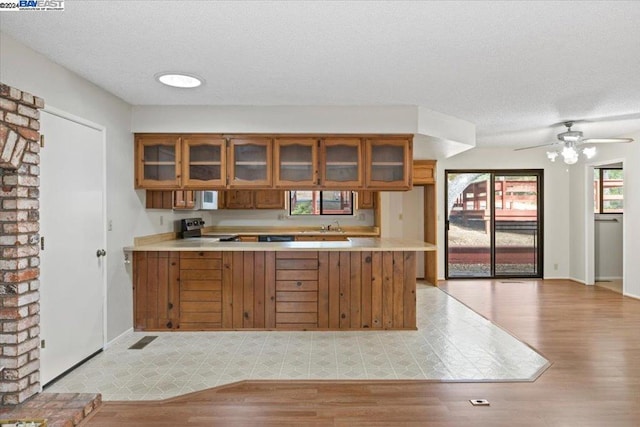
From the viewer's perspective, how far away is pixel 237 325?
13.2 feet

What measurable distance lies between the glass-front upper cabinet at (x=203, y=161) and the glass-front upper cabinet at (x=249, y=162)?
0.09 m

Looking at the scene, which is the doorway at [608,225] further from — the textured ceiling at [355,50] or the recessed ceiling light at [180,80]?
the recessed ceiling light at [180,80]

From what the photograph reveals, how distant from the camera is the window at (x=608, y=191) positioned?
6.65m

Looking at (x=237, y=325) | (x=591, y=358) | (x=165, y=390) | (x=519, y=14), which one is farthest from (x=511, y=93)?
(x=165, y=390)

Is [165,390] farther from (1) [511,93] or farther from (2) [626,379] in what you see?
(1) [511,93]

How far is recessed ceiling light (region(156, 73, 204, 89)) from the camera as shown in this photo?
3068 millimetres

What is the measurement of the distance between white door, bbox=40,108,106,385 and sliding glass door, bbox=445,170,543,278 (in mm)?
5571

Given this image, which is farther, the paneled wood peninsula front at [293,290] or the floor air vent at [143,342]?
the paneled wood peninsula front at [293,290]

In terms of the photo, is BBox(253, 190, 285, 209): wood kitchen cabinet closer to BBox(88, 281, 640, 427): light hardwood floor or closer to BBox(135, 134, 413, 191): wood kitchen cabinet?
BBox(135, 134, 413, 191): wood kitchen cabinet

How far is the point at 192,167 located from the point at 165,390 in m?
2.24

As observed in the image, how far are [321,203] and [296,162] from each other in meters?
2.87

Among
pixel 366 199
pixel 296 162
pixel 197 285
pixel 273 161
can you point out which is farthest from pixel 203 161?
pixel 366 199

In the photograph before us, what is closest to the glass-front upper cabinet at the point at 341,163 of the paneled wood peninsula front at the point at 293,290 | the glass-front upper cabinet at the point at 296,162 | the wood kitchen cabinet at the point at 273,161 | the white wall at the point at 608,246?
the wood kitchen cabinet at the point at 273,161

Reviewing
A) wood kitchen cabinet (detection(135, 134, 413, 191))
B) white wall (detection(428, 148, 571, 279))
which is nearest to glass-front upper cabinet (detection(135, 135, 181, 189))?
wood kitchen cabinet (detection(135, 134, 413, 191))
